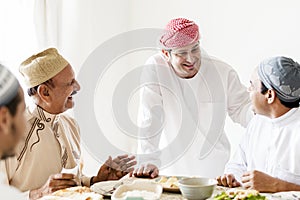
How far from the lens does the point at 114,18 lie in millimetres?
3422

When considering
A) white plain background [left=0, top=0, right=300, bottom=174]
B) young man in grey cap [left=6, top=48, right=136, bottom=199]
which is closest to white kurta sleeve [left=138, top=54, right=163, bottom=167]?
young man in grey cap [left=6, top=48, right=136, bottom=199]

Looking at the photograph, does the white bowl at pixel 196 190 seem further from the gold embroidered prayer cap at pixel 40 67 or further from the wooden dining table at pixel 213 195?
the gold embroidered prayer cap at pixel 40 67

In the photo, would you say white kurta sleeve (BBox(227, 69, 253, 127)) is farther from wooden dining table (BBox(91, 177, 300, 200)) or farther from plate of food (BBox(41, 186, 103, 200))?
plate of food (BBox(41, 186, 103, 200))

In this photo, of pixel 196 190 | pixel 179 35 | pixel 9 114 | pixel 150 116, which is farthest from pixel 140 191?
pixel 9 114

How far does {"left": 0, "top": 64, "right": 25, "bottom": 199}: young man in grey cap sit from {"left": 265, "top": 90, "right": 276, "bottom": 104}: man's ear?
159 centimetres

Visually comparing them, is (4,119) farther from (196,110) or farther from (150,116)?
(196,110)

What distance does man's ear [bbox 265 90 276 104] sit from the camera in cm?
183

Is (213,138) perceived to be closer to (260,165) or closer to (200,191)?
(260,165)

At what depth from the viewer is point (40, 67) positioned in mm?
1618

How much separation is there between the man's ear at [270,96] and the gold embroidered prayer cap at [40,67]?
0.91 meters

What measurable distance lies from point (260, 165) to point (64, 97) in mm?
919

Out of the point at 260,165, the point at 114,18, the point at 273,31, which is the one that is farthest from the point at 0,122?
the point at 114,18

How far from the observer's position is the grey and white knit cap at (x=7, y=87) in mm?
365

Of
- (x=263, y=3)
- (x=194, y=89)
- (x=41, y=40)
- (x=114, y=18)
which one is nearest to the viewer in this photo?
(x=194, y=89)
